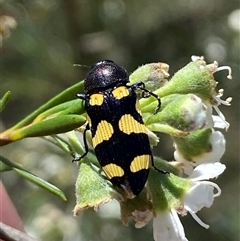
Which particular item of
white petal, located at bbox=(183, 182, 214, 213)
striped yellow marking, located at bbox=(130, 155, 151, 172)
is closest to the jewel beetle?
striped yellow marking, located at bbox=(130, 155, 151, 172)

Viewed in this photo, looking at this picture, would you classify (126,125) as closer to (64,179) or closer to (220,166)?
(220,166)

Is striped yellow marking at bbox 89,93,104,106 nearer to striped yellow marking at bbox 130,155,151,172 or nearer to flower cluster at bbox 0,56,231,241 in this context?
flower cluster at bbox 0,56,231,241

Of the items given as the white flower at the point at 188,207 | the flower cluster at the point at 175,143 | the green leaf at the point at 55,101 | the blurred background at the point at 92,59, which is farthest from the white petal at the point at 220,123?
the blurred background at the point at 92,59

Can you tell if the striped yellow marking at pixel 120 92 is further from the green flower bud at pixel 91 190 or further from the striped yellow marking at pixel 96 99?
the green flower bud at pixel 91 190

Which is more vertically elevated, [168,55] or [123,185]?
[168,55]

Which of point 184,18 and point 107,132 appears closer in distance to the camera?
point 107,132

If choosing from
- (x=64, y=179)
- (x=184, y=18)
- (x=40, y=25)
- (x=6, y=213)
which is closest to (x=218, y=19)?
(x=184, y=18)
